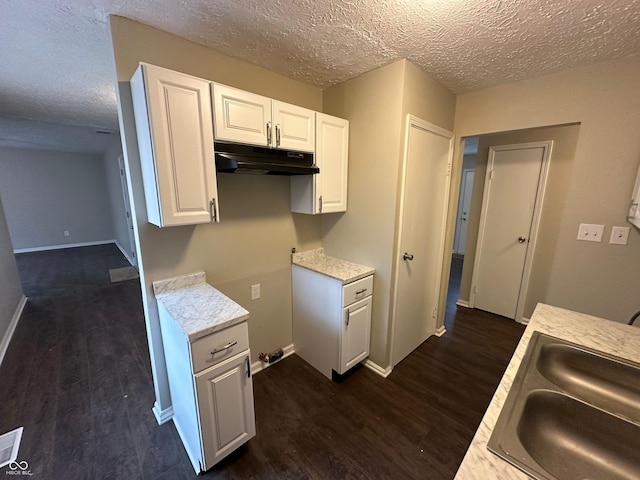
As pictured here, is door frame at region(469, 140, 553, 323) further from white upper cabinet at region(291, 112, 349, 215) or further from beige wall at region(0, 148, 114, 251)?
beige wall at region(0, 148, 114, 251)

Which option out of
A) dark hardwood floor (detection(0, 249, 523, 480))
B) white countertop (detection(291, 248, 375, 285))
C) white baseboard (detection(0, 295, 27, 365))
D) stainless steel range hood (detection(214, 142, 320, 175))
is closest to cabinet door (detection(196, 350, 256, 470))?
dark hardwood floor (detection(0, 249, 523, 480))

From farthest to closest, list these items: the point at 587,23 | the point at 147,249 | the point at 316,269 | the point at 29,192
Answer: the point at 29,192, the point at 316,269, the point at 147,249, the point at 587,23

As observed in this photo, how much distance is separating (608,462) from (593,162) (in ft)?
6.36

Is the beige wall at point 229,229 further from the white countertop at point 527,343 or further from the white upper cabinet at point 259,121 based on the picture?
the white countertop at point 527,343

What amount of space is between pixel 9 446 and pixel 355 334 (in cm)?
233

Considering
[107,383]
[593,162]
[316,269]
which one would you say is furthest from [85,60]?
[593,162]

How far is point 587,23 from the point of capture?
53.4 inches

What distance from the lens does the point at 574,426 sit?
2.85 ft

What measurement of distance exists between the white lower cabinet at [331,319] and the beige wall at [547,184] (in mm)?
1975

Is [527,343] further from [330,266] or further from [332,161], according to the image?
[332,161]

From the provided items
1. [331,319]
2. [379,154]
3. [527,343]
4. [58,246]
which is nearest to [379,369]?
[331,319]

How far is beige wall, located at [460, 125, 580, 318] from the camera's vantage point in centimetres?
262

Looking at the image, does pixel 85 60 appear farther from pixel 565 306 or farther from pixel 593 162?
pixel 565 306

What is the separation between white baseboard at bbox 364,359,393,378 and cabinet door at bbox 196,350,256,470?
1158 mm
